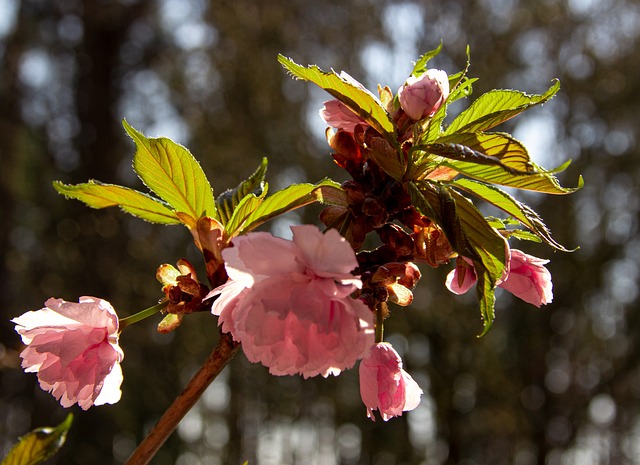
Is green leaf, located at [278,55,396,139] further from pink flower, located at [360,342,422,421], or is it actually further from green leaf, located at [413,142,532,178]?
pink flower, located at [360,342,422,421]

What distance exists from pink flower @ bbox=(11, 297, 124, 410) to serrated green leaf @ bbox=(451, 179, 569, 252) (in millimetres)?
247

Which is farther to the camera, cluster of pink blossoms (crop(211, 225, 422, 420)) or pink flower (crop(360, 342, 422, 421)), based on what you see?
pink flower (crop(360, 342, 422, 421))

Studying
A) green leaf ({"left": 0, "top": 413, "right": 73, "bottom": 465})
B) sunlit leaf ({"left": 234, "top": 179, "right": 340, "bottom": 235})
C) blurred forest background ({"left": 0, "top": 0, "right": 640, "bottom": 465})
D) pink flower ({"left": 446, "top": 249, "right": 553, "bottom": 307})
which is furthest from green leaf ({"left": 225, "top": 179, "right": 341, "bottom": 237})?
blurred forest background ({"left": 0, "top": 0, "right": 640, "bottom": 465})

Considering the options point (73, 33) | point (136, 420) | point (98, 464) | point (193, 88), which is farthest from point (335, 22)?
point (98, 464)

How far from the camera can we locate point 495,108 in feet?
1.61

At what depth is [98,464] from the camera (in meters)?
5.33

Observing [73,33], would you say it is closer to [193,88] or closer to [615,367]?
[193,88]

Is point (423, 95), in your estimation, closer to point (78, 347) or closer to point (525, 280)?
point (525, 280)

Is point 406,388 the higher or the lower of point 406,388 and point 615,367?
the higher

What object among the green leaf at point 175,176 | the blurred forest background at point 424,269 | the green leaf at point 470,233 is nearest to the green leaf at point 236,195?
the green leaf at point 175,176

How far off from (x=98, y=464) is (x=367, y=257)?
541 centimetres

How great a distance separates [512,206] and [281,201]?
15 centimetres

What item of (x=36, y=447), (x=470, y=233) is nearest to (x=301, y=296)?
(x=470, y=233)

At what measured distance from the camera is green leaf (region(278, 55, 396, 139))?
46 centimetres
